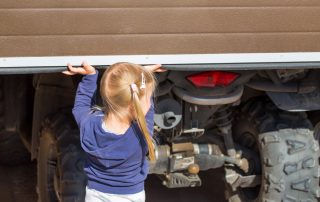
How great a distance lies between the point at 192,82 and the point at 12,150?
253 centimetres

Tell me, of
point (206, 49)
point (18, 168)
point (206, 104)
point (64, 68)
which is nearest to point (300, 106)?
point (206, 104)

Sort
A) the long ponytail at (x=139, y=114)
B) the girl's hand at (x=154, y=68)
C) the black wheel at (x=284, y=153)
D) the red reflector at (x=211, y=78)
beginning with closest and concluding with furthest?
the long ponytail at (x=139, y=114) → the girl's hand at (x=154, y=68) → the red reflector at (x=211, y=78) → the black wheel at (x=284, y=153)

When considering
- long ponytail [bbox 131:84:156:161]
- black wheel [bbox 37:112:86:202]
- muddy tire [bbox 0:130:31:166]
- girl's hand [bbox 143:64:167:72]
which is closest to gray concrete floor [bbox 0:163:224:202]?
muddy tire [bbox 0:130:31:166]

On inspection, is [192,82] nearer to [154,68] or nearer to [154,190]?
[154,68]

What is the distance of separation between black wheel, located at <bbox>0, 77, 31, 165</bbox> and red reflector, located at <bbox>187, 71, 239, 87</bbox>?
2.05 meters

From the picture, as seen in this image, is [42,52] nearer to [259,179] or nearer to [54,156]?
[54,156]

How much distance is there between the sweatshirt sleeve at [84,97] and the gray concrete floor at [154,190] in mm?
2085

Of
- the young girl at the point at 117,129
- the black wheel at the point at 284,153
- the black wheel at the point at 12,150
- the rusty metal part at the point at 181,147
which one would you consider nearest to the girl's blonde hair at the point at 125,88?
the young girl at the point at 117,129

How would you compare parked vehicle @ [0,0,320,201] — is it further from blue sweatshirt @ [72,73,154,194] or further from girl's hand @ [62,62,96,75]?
blue sweatshirt @ [72,73,154,194]

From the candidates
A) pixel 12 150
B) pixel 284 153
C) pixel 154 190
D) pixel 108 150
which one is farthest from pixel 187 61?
pixel 12 150

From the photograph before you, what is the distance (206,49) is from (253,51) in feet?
0.83

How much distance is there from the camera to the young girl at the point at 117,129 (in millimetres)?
3117

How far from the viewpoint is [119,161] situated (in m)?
3.28

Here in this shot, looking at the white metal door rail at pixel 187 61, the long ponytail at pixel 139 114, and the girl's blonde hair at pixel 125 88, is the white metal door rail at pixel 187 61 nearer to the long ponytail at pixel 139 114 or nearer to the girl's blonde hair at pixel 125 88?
the girl's blonde hair at pixel 125 88
